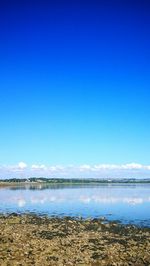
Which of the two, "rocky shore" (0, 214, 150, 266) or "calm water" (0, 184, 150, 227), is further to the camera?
"calm water" (0, 184, 150, 227)

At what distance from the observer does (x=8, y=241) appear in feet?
92.8

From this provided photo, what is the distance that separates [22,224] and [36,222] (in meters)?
2.33

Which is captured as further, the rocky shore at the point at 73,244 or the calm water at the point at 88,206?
the calm water at the point at 88,206

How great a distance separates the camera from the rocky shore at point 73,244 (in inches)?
904

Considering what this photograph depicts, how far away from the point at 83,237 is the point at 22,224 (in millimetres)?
10810

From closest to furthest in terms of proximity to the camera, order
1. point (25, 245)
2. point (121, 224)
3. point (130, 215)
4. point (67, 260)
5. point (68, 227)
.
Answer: point (67, 260) < point (25, 245) < point (68, 227) < point (121, 224) < point (130, 215)

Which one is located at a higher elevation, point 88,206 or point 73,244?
point 73,244

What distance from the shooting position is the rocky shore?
22950 mm

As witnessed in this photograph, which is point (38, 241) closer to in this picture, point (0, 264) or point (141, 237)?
point (0, 264)

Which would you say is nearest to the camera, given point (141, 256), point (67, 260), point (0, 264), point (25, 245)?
point (0, 264)

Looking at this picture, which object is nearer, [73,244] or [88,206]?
[73,244]

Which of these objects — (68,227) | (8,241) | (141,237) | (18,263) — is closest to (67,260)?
(18,263)

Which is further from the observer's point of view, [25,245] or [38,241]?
[38,241]

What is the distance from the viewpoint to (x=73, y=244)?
90.3 feet
